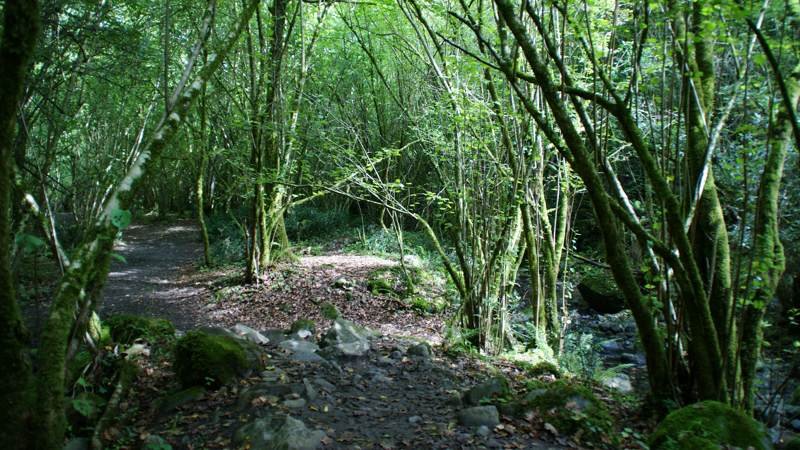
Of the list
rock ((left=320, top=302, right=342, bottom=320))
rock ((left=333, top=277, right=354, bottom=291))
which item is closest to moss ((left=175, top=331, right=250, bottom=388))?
rock ((left=320, top=302, right=342, bottom=320))

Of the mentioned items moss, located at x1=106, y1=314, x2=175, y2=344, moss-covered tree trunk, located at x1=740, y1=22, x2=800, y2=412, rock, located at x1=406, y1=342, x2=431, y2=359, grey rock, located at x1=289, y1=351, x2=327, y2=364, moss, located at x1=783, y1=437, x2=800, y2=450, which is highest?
moss-covered tree trunk, located at x1=740, y1=22, x2=800, y2=412

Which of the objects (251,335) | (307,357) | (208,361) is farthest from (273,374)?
(251,335)

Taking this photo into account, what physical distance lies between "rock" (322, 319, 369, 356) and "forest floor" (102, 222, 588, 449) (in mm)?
128

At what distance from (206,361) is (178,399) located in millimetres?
365

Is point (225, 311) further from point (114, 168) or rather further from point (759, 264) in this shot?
point (759, 264)

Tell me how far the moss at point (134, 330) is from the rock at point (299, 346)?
119 cm

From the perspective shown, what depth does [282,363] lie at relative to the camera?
4996 mm

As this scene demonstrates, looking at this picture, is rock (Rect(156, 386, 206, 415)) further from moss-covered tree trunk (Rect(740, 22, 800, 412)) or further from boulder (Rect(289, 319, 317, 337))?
moss-covered tree trunk (Rect(740, 22, 800, 412))

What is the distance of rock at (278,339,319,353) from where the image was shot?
18.5ft

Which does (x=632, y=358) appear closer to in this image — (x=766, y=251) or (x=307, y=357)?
(x=766, y=251)

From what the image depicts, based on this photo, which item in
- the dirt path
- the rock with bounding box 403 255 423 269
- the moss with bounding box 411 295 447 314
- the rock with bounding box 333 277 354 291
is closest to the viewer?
the dirt path

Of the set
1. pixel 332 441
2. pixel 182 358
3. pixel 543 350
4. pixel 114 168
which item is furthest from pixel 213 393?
pixel 114 168

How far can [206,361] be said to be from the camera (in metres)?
4.23

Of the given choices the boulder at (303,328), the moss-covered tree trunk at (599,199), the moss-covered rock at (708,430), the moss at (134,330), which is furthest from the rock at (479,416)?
the boulder at (303,328)
